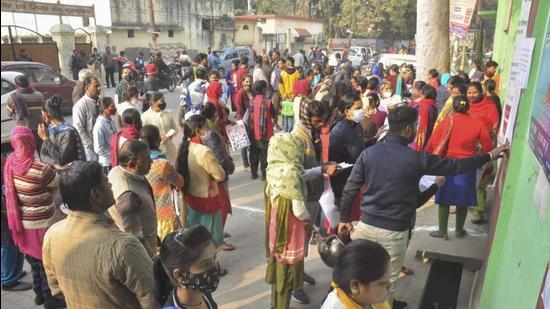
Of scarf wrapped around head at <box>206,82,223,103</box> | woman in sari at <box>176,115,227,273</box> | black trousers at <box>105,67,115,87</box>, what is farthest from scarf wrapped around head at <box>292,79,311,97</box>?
black trousers at <box>105,67,115,87</box>

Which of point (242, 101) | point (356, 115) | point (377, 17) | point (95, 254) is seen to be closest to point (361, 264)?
point (95, 254)

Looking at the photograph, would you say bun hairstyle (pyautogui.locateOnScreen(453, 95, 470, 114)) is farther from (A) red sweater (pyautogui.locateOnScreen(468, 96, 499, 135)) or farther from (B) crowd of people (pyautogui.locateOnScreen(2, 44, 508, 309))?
(A) red sweater (pyautogui.locateOnScreen(468, 96, 499, 135))

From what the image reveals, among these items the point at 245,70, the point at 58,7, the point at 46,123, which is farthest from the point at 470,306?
the point at 58,7

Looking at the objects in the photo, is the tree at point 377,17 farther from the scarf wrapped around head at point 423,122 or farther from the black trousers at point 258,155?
the scarf wrapped around head at point 423,122

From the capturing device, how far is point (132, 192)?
287 cm

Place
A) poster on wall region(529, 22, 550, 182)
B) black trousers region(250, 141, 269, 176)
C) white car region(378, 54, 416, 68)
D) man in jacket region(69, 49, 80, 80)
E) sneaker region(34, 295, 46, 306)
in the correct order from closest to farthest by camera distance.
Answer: poster on wall region(529, 22, 550, 182) < sneaker region(34, 295, 46, 306) < black trousers region(250, 141, 269, 176) < man in jacket region(69, 49, 80, 80) < white car region(378, 54, 416, 68)

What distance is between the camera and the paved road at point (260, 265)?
Result: 3.99 metres

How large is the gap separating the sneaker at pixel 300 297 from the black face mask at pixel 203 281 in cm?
213

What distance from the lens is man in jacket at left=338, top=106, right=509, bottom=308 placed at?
296cm

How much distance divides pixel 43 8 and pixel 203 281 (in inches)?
695

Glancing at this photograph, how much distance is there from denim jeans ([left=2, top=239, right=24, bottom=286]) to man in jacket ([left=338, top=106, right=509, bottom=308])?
9.75 feet

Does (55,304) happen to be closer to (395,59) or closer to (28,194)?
(28,194)

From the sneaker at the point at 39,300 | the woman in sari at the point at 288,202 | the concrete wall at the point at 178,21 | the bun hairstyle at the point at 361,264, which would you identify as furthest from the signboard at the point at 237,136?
the concrete wall at the point at 178,21

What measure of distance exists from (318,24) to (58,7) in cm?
3006
